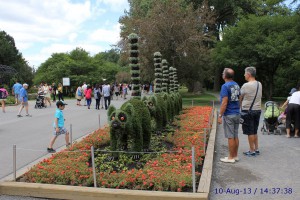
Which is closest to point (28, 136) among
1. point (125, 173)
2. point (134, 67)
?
point (134, 67)

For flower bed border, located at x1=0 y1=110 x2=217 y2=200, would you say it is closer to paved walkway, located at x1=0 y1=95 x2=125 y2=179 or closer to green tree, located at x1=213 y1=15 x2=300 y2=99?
paved walkway, located at x1=0 y1=95 x2=125 y2=179

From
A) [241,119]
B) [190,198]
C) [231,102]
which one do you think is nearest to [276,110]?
[241,119]

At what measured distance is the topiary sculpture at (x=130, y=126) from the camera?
21.7ft

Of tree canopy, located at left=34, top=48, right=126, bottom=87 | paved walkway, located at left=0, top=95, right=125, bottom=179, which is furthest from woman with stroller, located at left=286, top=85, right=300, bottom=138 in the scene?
tree canopy, located at left=34, top=48, right=126, bottom=87

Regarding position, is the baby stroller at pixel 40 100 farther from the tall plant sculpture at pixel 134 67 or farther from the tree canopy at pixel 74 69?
the tree canopy at pixel 74 69

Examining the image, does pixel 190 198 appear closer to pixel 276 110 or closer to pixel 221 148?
pixel 221 148

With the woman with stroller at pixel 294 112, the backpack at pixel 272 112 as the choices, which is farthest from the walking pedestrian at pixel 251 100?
the backpack at pixel 272 112

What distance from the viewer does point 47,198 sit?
17.3 feet

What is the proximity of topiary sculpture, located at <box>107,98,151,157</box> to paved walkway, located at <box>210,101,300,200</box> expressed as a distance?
1.80 m

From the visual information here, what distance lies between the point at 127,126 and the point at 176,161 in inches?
50.6

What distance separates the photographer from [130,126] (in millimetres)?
6789

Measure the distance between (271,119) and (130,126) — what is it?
5.99 metres

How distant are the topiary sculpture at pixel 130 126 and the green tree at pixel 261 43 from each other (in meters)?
16.7

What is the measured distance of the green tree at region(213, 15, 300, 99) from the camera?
71.8 feet
